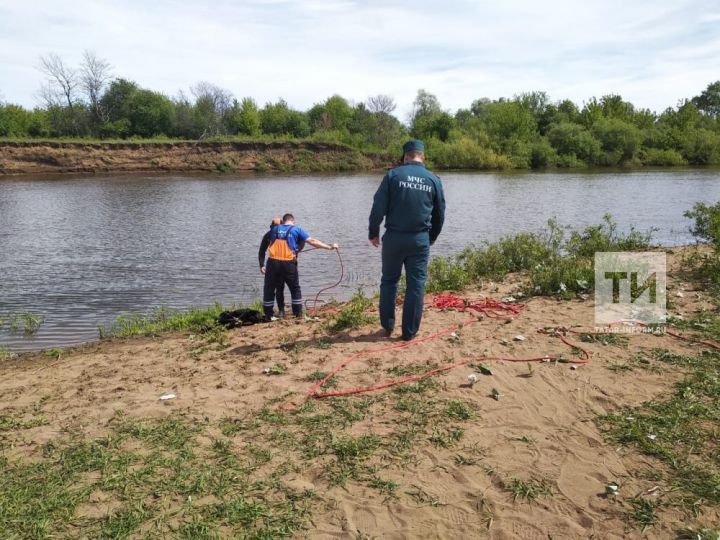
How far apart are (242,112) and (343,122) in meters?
14.9

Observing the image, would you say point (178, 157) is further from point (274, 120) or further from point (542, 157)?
point (542, 157)

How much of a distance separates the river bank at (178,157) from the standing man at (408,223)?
51.6 meters

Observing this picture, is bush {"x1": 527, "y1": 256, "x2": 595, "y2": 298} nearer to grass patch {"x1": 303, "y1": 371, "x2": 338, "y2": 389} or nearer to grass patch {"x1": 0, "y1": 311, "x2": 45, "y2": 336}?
grass patch {"x1": 303, "y1": 371, "x2": 338, "y2": 389}

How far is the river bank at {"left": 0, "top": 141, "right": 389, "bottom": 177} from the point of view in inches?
1973

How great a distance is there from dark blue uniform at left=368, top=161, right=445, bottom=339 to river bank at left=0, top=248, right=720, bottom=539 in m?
0.58

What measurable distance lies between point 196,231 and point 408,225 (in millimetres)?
14037

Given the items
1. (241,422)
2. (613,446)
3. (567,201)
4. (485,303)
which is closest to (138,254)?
(485,303)

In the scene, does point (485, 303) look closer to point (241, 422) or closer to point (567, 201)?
point (241, 422)

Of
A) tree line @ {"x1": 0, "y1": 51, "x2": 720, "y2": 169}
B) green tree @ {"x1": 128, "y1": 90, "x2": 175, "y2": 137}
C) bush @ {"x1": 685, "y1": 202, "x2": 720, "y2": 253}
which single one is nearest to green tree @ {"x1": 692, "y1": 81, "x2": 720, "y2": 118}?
tree line @ {"x1": 0, "y1": 51, "x2": 720, "y2": 169}

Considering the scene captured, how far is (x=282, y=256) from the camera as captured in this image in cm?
842

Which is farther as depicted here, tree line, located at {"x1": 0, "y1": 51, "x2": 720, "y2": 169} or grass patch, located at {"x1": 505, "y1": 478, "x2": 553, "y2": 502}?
tree line, located at {"x1": 0, "y1": 51, "x2": 720, "y2": 169}

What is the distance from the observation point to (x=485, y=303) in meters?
8.12

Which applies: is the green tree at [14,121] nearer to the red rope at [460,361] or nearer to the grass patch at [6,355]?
the grass patch at [6,355]

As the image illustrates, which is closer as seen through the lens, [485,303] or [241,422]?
[241,422]
